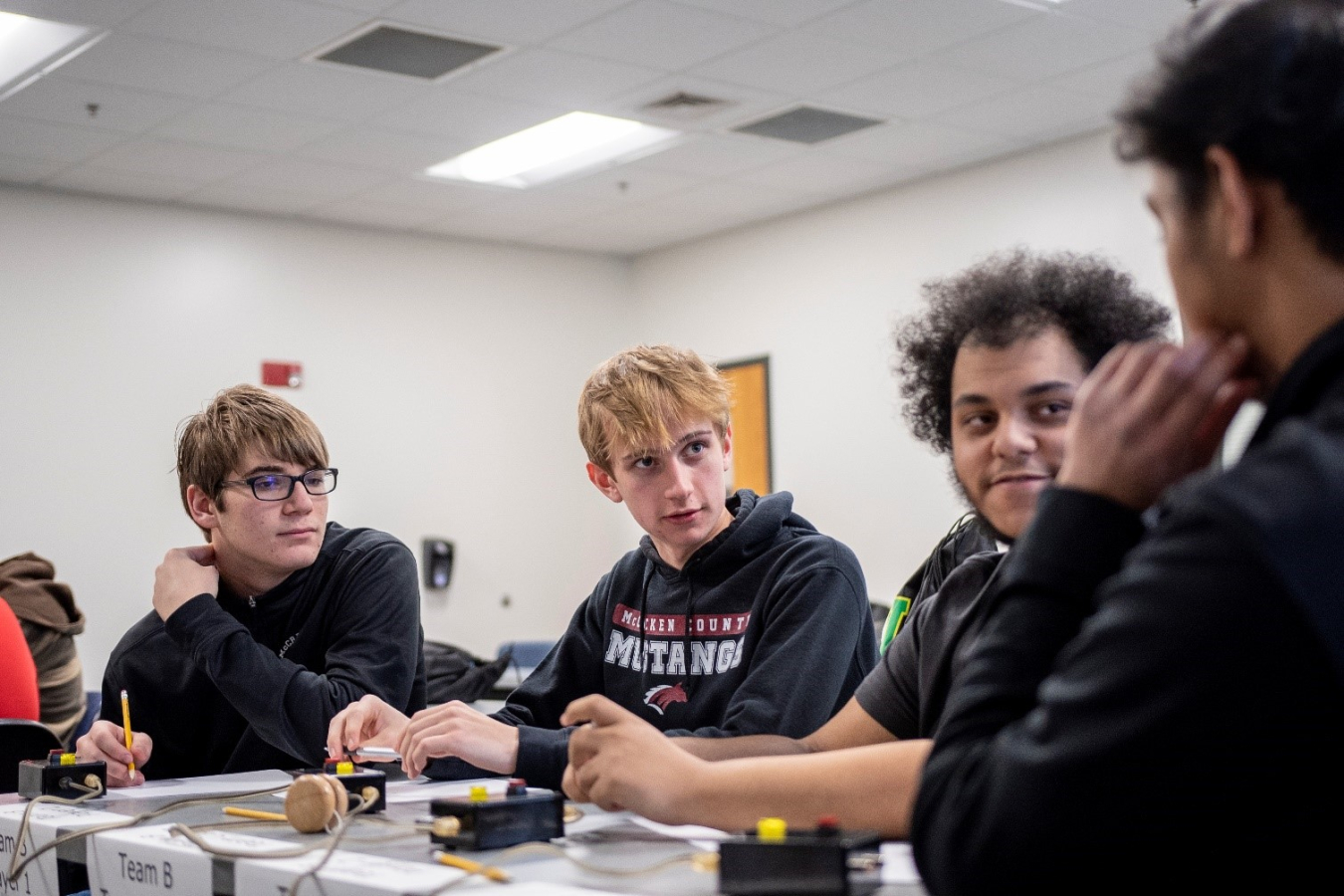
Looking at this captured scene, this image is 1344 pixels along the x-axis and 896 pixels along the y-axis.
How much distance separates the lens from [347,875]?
1.24 m

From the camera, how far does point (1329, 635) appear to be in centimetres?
76

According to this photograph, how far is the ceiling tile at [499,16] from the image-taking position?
4609 mm

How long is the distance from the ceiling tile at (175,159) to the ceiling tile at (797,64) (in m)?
2.33

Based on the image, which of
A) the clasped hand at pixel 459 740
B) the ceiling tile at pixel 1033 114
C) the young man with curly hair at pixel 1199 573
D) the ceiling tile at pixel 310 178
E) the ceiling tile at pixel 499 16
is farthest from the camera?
the ceiling tile at pixel 310 178

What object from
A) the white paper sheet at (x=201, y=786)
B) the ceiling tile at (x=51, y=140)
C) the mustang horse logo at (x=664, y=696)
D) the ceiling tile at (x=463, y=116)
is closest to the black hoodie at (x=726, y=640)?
the mustang horse logo at (x=664, y=696)

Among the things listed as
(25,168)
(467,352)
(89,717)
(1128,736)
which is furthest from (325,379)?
(1128,736)

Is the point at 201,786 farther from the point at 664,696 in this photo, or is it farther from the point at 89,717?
the point at 89,717

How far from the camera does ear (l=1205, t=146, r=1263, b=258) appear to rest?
2.89 ft

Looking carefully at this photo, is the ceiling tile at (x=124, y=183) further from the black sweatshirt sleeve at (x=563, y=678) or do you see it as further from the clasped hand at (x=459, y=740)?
the clasped hand at (x=459, y=740)

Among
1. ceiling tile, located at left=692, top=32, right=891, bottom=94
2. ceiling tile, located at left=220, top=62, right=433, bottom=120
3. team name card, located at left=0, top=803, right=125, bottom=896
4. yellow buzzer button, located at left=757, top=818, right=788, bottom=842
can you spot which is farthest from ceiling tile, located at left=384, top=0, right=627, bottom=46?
yellow buzzer button, located at left=757, top=818, right=788, bottom=842

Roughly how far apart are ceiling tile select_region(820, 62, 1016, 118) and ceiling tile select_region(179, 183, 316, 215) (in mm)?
2948

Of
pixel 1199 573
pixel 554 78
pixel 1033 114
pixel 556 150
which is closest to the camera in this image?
pixel 1199 573

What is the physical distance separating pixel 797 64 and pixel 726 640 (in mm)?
3588

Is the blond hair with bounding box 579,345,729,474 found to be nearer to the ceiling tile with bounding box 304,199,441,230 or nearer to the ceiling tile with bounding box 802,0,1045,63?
the ceiling tile with bounding box 802,0,1045,63
